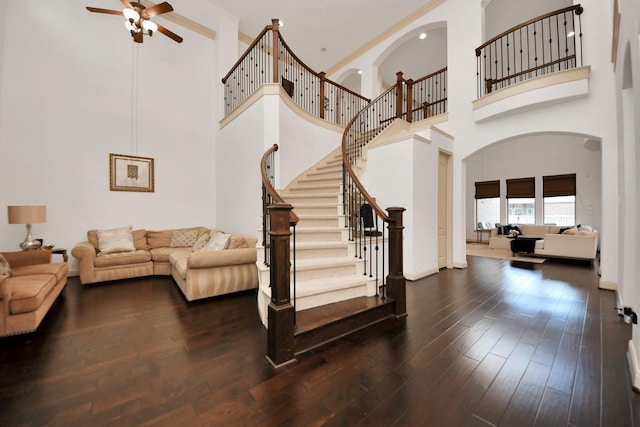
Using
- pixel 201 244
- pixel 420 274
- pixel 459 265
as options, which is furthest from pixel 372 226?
pixel 201 244

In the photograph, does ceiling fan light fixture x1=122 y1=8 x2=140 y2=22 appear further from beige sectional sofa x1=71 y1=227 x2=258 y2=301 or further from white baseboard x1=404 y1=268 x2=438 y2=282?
white baseboard x1=404 y1=268 x2=438 y2=282

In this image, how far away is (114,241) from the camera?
4480mm

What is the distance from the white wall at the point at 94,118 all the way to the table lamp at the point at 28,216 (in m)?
0.73

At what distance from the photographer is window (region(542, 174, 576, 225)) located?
8.50 m

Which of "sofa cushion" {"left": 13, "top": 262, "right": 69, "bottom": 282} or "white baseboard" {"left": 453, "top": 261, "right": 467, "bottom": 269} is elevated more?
"sofa cushion" {"left": 13, "top": 262, "right": 69, "bottom": 282}

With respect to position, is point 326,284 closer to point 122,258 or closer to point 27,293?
point 27,293

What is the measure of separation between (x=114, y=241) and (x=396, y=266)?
486cm

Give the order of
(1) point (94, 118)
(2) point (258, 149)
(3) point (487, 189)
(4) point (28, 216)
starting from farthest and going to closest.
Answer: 1. (3) point (487, 189)
2. (1) point (94, 118)
3. (2) point (258, 149)
4. (4) point (28, 216)

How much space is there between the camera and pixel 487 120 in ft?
15.9

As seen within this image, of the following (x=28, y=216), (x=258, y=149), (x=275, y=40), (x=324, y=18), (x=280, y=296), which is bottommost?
(x=280, y=296)

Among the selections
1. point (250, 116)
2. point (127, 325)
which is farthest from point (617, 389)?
point (250, 116)

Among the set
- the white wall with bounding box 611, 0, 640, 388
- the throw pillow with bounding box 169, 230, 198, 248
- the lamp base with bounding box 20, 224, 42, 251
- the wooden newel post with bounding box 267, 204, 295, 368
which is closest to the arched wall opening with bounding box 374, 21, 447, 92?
the white wall with bounding box 611, 0, 640, 388

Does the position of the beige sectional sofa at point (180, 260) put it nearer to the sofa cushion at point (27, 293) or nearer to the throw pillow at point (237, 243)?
the throw pillow at point (237, 243)

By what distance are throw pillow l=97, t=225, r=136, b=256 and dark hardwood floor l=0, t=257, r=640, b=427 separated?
55.7 inches
